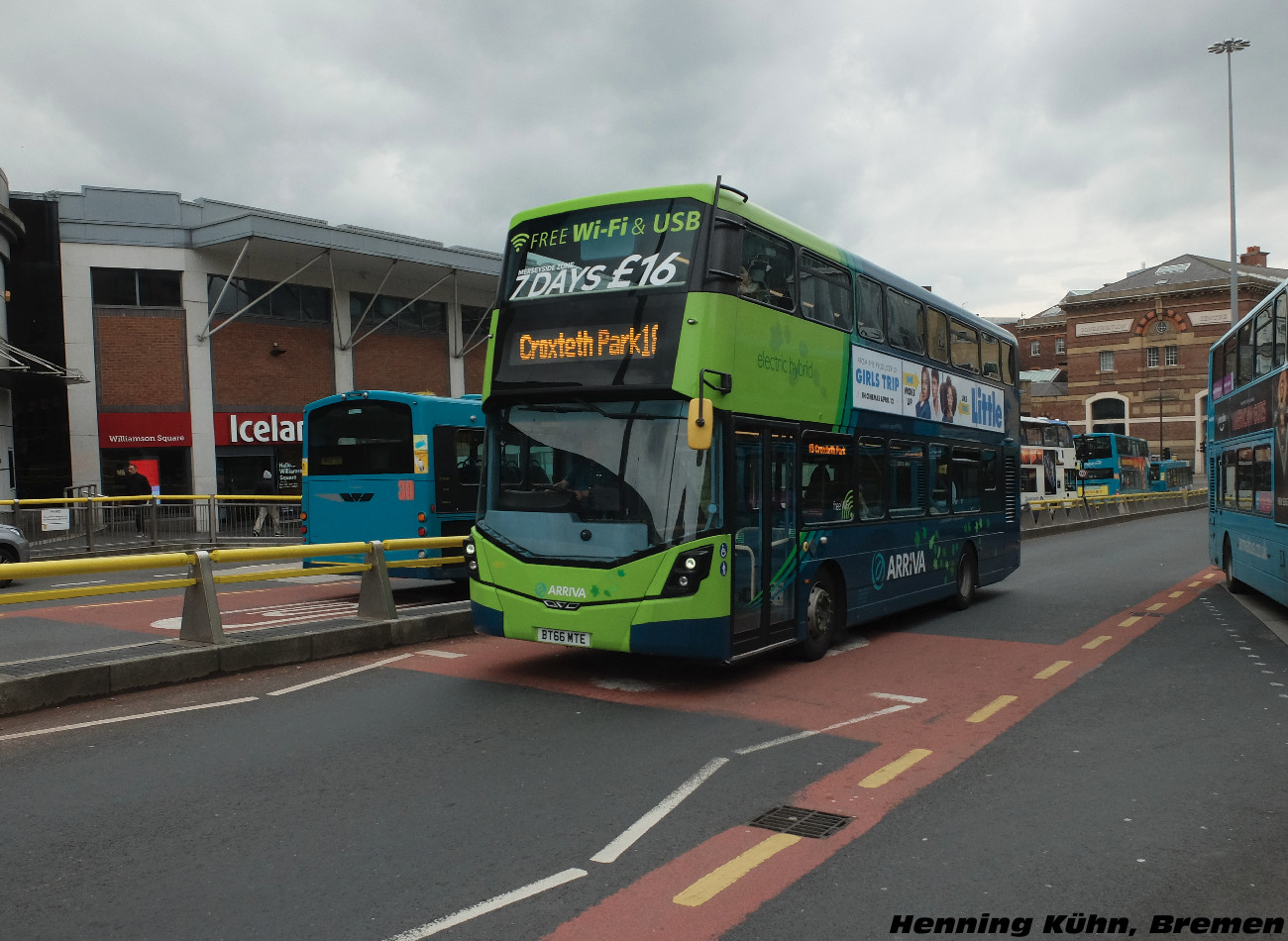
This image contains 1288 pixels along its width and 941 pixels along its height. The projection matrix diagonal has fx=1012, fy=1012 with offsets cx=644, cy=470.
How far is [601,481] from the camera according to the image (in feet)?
26.8

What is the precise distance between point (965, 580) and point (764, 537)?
625 cm

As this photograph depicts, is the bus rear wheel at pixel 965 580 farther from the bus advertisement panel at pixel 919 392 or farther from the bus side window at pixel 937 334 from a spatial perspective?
the bus side window at pixel 937 334

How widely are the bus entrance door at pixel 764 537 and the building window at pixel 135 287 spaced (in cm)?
2661

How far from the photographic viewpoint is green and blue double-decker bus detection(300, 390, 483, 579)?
14.3 metres

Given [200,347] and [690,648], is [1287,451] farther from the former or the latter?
[200,347]

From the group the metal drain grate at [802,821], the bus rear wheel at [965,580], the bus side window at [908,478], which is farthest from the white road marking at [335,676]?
the bus rear wheel at [965,580]

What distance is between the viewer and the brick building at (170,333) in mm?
29141

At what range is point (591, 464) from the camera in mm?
8203

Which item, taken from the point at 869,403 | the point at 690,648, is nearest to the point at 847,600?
the point at 869,403

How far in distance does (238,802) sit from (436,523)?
9.02 m

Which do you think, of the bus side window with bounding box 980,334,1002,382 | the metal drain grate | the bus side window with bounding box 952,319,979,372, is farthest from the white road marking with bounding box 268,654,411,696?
the bus side window with bounding box 980,334,1002,382

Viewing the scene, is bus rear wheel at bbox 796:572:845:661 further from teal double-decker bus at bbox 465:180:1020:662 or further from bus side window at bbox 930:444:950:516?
bus side window at bbox 930:444:950:516

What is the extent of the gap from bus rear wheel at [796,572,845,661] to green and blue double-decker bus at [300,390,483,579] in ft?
18.8

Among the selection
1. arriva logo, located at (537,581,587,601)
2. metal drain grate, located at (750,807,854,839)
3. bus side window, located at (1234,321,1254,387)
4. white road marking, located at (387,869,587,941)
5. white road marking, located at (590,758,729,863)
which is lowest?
metal drain grate, located at (750,807,854,839)
